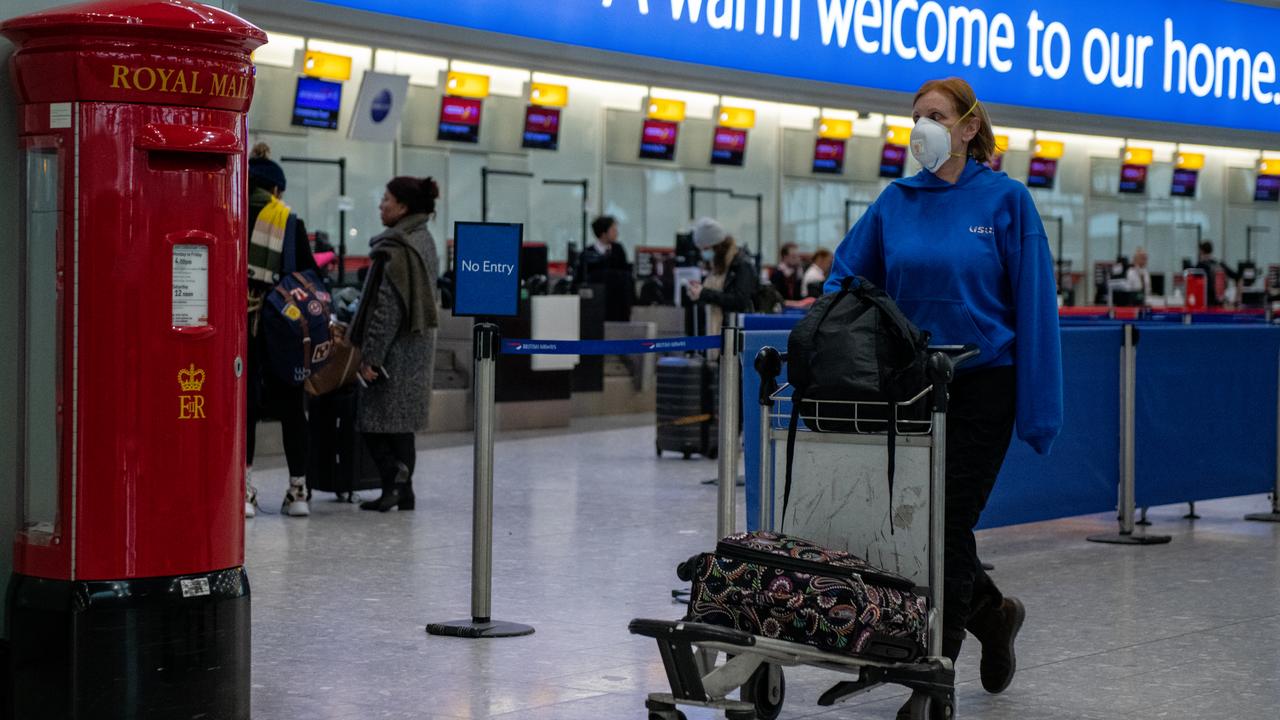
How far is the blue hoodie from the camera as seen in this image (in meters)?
4.38

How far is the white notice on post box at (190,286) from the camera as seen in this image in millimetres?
4090

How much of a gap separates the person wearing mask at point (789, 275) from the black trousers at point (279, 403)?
11250mm

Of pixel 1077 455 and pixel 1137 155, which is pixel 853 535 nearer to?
pixel 1077 455

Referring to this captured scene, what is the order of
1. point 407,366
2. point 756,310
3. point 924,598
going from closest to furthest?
point 924,598 → point 407,366 → point 756,310

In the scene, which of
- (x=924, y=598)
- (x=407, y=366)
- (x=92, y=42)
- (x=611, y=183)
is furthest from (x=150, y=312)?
(x=611, y=183)

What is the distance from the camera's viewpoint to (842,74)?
16.3m

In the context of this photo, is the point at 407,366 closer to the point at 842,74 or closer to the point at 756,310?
the point at 756,310

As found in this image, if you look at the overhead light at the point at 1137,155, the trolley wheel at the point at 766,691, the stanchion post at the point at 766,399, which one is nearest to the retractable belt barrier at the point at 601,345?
the stanchion post at the point at 766,399

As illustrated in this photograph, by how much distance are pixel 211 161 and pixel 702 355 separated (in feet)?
27.1

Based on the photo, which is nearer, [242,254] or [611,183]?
[242,254]

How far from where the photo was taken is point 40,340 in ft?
13.6

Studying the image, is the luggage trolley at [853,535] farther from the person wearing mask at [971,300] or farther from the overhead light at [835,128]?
the overhead light at [835,128]

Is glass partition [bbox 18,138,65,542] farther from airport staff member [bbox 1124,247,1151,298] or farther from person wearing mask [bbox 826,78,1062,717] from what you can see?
airport staff member [bbox 1124,247,1151,298]

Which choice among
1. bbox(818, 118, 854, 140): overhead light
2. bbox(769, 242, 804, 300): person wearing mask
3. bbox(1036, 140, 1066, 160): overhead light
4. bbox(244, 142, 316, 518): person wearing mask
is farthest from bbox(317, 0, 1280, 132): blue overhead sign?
bbox(1036, 140, 1066, 160): overhead light
